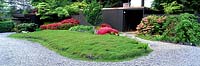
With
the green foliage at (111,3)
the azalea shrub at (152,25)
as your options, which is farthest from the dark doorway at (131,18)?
the green foliage at (111,3)

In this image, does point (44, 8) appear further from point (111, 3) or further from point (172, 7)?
point (172, 7)

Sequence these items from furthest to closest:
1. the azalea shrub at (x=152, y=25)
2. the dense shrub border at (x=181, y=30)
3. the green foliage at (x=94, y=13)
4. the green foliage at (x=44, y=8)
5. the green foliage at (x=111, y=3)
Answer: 1. the green foliage at (x=111, y=3)
2. the green foliage at (x=44, y=8)
3. the green foliage at (x=94, y=13)
4. the azalea shrub at (x=152, y=25)
5. the dense shrub border at (x=181, y=30)

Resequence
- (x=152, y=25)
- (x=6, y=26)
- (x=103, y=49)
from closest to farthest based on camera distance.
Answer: (x=103, y=49)
(x=152, y=25)
(x=6, y=26)

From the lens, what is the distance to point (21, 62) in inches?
408

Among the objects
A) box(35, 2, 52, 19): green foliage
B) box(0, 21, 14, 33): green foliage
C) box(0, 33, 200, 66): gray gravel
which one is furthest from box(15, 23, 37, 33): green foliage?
box(0, 33, 200, 66): gray gravel

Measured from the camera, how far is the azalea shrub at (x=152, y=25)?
19.3 m

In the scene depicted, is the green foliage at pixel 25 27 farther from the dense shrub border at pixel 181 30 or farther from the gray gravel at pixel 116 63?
the gray gravel at pixel 116 63

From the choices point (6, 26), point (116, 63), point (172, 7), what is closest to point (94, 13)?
point (172, 7)

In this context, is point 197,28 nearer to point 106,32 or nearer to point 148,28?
point 148,28

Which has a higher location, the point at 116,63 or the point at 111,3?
the point at 116,63

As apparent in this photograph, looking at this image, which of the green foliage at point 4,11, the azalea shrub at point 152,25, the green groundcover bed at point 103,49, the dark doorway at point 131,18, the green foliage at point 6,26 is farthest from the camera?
the green foliage at point 4,11

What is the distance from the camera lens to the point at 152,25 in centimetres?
1978

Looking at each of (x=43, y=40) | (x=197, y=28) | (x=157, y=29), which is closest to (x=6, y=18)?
(x=43, y=40)

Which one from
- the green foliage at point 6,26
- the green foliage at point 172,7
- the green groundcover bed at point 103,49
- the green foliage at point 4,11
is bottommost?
the green foliage at point 6,26
